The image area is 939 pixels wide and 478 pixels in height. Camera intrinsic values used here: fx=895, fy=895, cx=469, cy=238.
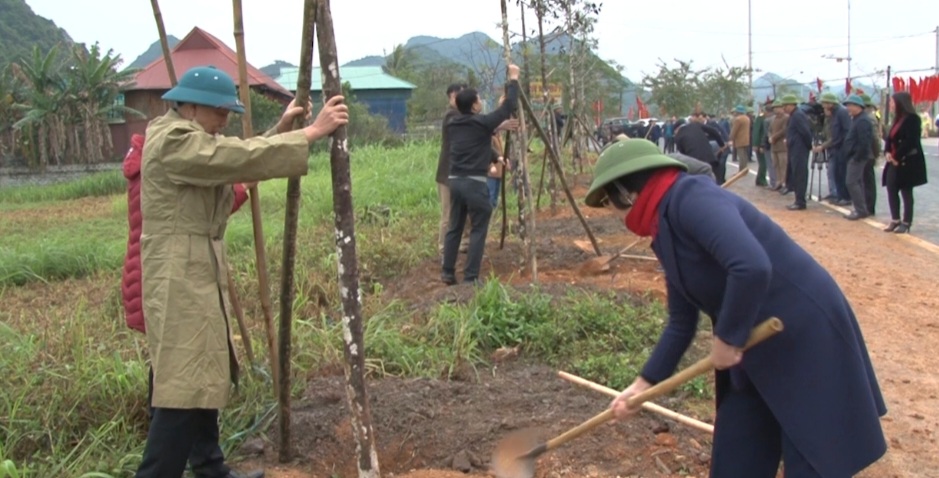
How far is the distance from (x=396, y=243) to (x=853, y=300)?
168 inches

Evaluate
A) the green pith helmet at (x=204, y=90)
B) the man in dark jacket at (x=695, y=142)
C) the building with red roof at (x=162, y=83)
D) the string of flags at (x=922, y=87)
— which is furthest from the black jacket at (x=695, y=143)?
the string of flags at (x=922, y=87)

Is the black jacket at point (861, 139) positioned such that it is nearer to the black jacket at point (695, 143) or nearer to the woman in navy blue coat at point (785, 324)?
the black jacket at point (695, 143)

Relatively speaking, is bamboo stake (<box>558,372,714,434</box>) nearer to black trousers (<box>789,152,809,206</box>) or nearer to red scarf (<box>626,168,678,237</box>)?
red scarf (<box>626,168,678,237</box>)

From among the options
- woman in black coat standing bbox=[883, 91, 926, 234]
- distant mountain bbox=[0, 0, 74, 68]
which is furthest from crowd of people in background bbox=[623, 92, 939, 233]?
distant mountain bbox=[0, 0, 74, 68]

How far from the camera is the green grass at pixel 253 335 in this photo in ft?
13.0

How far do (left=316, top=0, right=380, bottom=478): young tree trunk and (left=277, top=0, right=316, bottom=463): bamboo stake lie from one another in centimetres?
5

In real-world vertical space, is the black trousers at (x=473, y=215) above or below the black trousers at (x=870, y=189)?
above

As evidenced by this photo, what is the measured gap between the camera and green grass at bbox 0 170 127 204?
19.8m

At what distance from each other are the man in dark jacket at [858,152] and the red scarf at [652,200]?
8997 millimetres

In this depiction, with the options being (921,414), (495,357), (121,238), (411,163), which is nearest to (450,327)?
(495,357)

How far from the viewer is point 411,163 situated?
55.0ft

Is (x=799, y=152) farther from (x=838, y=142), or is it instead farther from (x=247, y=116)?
(x=247, y=116)

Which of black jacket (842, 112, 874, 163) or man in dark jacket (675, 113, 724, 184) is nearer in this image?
man in dark jacket (675, 113, 724, 184)

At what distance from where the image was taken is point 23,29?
49.0 metres
